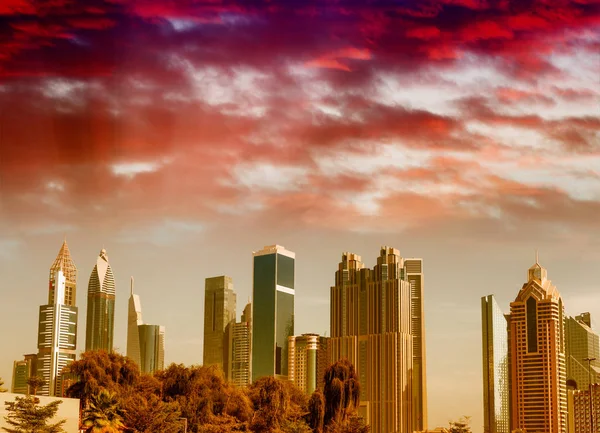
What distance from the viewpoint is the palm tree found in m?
57.2

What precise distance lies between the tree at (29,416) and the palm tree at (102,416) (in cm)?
292

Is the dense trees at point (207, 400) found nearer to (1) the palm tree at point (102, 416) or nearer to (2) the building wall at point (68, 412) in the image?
(1) the palm tree at point (102, 416)

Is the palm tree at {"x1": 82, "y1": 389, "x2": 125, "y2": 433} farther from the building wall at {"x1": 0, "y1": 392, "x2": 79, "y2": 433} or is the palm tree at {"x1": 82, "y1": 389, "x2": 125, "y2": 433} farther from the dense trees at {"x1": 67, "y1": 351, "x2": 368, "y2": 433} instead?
the dense trees at {"x1": 67, "y1": 351, "x2": 368, "y2": 433}

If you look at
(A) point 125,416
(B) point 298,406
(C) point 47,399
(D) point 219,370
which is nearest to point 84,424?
(C) point 47,399

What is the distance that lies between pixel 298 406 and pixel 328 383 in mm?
3146

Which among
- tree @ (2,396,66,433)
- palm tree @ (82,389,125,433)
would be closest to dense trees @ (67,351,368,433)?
palm tree @ (82,389,125,433)

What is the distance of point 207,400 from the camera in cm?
7156

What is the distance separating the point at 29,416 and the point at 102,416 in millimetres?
5331

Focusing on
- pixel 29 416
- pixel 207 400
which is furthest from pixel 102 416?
pixel 207 400

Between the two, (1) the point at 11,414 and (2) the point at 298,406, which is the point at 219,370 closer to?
(2) the point at 298,406

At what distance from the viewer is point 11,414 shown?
53.8 m

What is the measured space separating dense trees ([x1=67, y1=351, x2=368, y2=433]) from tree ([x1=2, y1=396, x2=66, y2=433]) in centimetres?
970

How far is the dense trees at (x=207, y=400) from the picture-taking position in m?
65.9

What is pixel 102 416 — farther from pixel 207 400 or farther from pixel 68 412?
pixel 207 400
